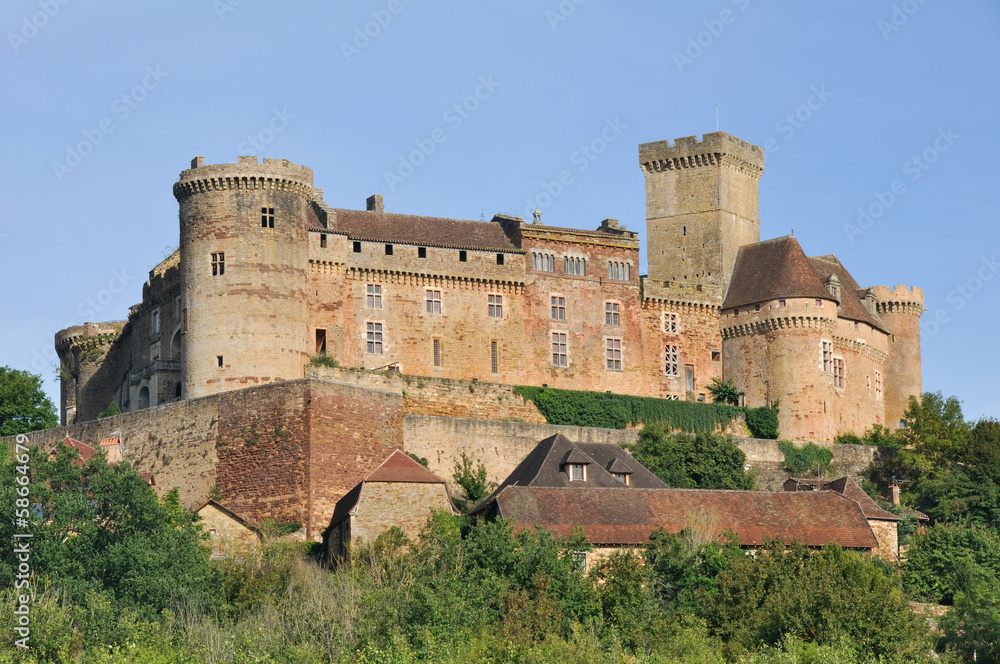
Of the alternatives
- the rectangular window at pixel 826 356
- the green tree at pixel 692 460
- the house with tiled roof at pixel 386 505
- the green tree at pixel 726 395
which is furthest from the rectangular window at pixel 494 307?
the house with tiled roof at pixel 386 505

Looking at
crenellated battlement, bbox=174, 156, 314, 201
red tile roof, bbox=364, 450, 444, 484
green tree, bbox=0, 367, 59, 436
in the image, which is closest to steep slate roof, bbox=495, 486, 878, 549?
red tile roof, bbox=364, 450, 444, 484

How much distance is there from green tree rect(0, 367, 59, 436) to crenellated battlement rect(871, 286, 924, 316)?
34.4m

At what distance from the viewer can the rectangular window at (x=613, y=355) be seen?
232 ft

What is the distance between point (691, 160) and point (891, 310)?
1092cm

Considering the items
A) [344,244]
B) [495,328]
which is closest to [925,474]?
[495,328]

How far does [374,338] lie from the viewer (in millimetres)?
66688

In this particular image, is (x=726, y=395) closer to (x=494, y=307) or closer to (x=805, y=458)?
(x=805, y=458)

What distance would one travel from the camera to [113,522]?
5228cm

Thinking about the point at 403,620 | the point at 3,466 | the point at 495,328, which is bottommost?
the point at 403,620

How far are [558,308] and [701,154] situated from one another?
11.0 metres

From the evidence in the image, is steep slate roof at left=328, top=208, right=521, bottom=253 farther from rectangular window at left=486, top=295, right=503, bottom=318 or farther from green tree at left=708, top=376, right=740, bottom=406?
green tree at left=708, top=376, right=740, bottom=406

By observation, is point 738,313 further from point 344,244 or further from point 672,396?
point 344,244

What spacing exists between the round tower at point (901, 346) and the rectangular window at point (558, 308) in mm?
15582

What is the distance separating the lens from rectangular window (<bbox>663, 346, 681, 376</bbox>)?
238 ft
